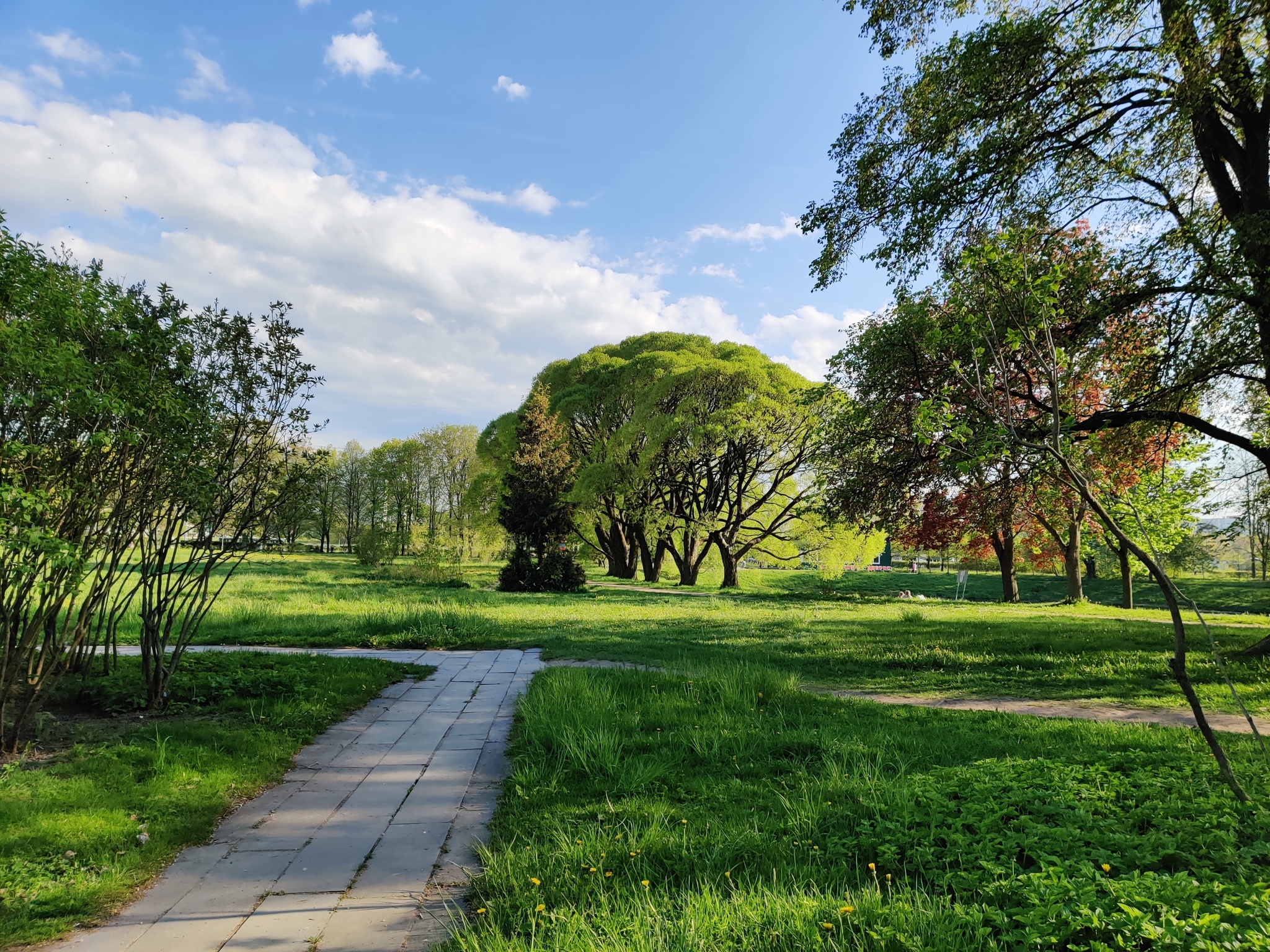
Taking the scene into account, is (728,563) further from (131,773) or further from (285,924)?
(285,924)

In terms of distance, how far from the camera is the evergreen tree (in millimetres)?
19469

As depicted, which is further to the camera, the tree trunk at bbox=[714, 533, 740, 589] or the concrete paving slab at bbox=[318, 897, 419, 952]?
the tree trunk at bbox=[714, 533, 740, 589]

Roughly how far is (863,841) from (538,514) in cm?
1745

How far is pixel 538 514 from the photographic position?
19.9 m

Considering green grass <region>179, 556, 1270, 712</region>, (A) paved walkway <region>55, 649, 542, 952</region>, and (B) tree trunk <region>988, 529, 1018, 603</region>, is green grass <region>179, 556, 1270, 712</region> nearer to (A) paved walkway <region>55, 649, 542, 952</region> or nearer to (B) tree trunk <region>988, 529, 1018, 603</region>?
(A) paved walkway <region>55, 649, 542, 952</region>

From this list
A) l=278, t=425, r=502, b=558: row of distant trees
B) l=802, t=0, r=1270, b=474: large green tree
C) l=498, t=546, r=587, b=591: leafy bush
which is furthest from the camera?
l=278, t=425, r=502, b=558: row of distant trees

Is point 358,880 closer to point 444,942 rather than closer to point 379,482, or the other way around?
point 444,942

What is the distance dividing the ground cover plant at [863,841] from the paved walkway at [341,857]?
9.9 inches

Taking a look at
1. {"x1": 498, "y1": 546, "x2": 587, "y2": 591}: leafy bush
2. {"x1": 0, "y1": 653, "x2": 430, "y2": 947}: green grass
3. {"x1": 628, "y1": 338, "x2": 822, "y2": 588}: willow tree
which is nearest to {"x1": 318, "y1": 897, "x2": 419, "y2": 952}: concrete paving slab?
{"x1": 0, "y1": 653, "x2": 430, "y2": 947}: green grass

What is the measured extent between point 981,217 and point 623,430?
581 inches

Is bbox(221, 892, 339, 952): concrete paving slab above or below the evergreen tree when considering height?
below

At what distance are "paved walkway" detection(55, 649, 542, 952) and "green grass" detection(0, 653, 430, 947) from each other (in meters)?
0.15

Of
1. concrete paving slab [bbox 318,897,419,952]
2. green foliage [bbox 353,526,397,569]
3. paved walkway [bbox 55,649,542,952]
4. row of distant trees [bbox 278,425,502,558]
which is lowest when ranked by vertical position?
paved walkway [bbox 55,649,542,952]

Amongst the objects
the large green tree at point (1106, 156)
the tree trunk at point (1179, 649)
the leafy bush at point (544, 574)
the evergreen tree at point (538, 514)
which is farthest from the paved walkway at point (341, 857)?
the evergreen tree at point (538, 514)
